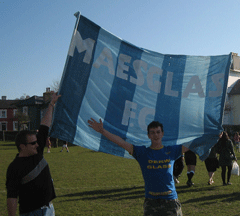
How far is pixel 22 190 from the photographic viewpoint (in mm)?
3365

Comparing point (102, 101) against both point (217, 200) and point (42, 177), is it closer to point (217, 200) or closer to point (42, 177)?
point (42, 177)

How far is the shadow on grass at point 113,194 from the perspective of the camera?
8820 mm

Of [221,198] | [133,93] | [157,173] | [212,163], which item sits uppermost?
[133,93]

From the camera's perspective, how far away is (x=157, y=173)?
3787mm

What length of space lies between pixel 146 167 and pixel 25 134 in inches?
64.9

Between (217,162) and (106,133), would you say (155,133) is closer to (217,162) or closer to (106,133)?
(106,133)

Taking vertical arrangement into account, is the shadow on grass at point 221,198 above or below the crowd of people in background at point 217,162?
below

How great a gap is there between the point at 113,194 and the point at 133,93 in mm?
5089

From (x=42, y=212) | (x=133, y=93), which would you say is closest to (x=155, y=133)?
(x=133, y=93)

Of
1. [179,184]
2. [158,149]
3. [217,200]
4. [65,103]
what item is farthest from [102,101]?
[179,184]

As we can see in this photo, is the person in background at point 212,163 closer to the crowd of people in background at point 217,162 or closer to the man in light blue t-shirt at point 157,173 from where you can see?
the crowd of people in background at point 217,162

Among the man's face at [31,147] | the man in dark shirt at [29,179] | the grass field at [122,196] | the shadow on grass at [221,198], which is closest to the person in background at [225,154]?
the grass field at [122,196]

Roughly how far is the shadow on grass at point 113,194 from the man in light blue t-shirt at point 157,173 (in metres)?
5.17

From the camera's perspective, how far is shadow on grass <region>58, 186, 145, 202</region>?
882 cm
